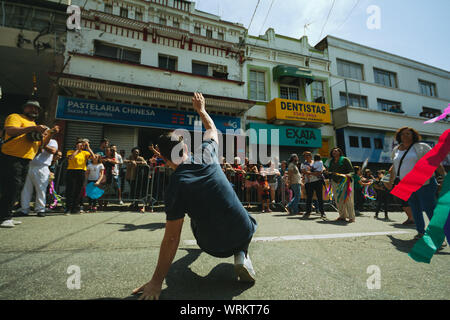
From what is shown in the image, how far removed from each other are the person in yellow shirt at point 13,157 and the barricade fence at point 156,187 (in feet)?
7.64

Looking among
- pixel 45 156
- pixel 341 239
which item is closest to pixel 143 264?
pixel 341 239

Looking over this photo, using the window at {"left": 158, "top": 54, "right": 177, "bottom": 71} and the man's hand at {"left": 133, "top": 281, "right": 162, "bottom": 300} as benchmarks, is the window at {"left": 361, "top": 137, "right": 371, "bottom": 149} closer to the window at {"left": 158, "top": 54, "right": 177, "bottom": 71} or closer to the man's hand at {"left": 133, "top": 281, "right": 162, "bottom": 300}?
the window at {"left": 158, "top": 54, "right": 177, "bottom": 71}

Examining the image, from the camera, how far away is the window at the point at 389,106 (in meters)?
17.5

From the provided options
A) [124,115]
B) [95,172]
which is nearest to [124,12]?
[124,115]

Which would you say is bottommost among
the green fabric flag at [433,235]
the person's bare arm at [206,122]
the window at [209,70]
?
the green fabric flag at [433,235]

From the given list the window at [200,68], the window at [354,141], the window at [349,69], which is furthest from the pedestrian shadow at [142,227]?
the window at [349,69]

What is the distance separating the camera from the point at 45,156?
4742 mm

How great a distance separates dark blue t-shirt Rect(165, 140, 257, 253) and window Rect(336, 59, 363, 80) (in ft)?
62.6

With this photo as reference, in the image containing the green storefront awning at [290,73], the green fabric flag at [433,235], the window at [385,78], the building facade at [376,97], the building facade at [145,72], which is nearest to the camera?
the green fabric flag at [433,235]

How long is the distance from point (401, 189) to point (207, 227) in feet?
4.83

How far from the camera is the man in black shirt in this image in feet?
4.87

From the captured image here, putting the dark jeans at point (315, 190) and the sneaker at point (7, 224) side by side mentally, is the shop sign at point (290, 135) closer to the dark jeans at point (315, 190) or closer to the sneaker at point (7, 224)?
the dark jeans at point (315, 190)

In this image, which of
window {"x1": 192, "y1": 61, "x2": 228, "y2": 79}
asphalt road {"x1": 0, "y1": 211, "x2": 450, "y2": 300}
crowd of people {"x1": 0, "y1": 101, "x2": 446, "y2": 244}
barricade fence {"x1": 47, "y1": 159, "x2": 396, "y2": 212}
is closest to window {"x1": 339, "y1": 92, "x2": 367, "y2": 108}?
crowd of people {"x1": 0, "y1": 101, "x2": 446, "y2": 244}

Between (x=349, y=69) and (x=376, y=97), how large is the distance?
332 cm
